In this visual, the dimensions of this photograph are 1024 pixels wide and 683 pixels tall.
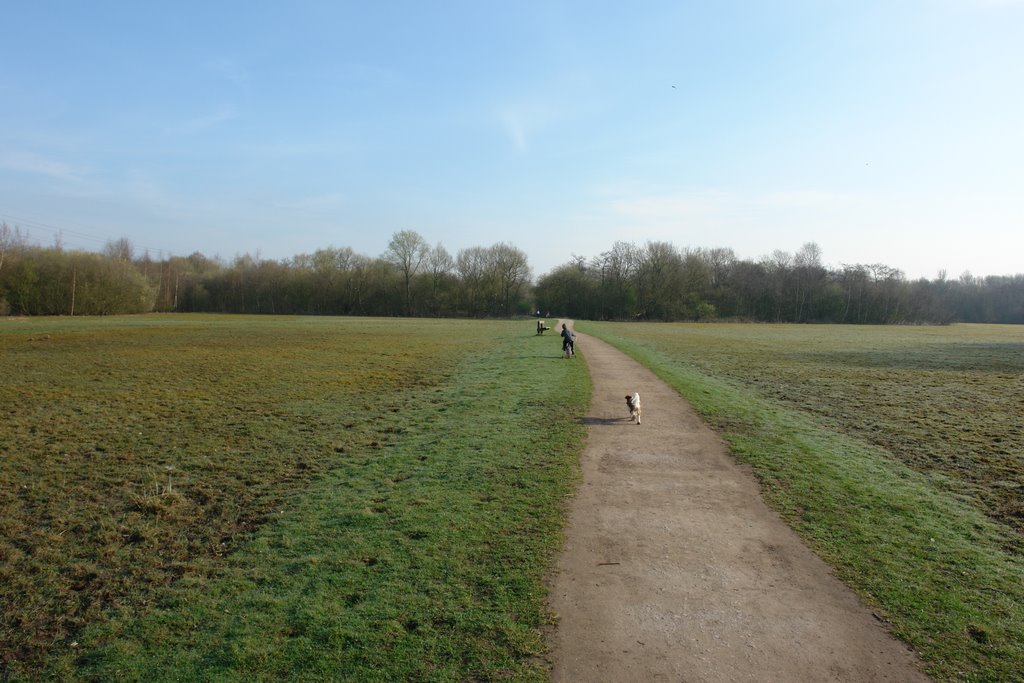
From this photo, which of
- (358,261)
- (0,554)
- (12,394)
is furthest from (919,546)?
(358,261)

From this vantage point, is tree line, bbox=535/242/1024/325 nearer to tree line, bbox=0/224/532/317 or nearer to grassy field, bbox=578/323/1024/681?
tree line, bbox=0/224/532/317

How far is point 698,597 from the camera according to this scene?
5.29m

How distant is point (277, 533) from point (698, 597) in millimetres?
5008

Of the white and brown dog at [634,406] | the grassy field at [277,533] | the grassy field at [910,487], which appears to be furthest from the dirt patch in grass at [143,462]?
the grassy field at [910,487]

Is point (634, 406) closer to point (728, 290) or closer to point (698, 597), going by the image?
point (698, 597)

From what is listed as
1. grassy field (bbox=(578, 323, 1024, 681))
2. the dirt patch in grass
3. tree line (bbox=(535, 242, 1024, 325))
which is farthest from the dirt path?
tree line (bbox=(535, 242, 1024, 325))

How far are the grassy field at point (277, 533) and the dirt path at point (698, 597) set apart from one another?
1.46 ft

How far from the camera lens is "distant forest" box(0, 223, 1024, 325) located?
9862 cm

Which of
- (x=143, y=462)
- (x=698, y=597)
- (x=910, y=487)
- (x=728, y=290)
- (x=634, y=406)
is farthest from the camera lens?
(x=728, y=290)

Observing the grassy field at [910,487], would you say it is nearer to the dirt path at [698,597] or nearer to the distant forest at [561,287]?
the dirt path at [698,597]

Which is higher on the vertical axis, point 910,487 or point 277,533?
point 910,487

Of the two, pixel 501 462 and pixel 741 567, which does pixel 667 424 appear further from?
pixel 741 567

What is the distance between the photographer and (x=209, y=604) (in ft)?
17.4

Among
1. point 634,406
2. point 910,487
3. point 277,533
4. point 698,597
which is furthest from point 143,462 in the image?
point 910,487
